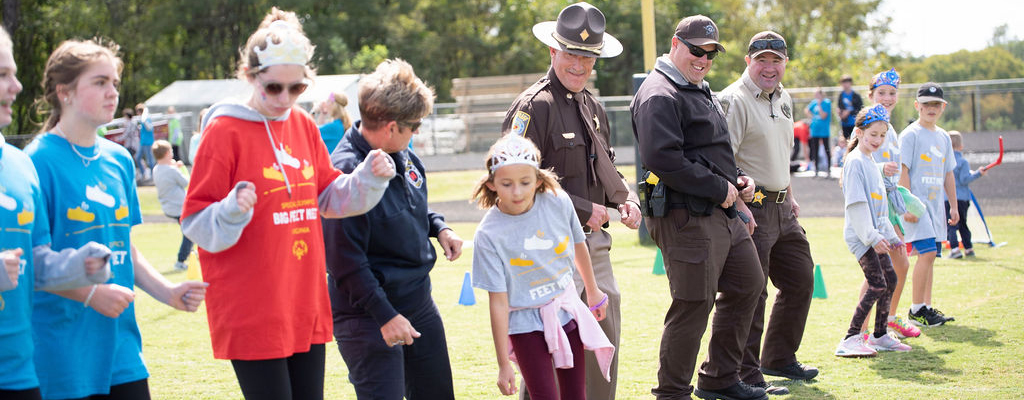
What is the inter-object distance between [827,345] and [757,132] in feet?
6.88

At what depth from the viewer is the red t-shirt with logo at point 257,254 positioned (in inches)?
131

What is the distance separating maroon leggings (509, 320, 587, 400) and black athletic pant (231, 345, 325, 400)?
1.14 metres

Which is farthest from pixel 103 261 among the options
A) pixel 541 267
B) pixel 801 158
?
pixel 801 158

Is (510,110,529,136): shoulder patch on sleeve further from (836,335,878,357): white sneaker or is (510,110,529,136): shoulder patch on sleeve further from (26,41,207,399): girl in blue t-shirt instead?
(836,335,878,357): white sneaker

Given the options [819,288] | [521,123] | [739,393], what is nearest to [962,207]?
[819,288]

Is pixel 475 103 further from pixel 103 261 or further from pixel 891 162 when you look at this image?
pixel 103 261

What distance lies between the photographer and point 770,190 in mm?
6184

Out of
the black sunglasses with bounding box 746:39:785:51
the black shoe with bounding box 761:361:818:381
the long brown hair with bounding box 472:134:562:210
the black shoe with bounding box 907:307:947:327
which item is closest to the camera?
the long brown hair with bounding box 472:134:562:210

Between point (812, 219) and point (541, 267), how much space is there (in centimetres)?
1232

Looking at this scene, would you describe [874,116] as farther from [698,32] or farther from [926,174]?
[698,32]

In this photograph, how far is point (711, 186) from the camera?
17.7ft

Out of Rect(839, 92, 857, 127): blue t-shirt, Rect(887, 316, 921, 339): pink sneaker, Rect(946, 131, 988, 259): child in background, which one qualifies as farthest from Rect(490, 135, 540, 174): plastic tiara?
Rect(839, 92, 857, 127): blue t-shirt

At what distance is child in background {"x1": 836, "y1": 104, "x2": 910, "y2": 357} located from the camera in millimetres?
6910

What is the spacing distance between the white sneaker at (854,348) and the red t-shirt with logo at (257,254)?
4.70 meters
